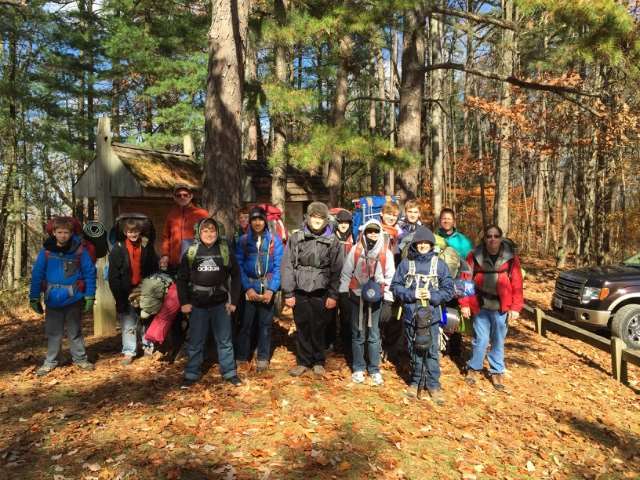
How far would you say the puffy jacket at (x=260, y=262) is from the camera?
5406 mm

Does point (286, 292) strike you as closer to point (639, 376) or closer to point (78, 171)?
point (639, 376)

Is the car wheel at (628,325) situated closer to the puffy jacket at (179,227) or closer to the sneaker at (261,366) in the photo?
the sneaker at (261,366)

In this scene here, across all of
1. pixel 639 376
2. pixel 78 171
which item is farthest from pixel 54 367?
pixel 78 171

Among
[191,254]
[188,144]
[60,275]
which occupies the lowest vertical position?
[60,275]

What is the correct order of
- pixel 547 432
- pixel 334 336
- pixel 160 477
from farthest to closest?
pixel 334 336 < pixel 547 432 < pixel 160 477

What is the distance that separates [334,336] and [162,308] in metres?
2.44

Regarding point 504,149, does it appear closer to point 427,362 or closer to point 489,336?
point 489,336

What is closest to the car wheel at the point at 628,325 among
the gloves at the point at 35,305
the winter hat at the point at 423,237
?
the winter hat at the point at 423,237

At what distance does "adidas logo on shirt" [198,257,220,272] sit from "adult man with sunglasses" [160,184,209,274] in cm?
97

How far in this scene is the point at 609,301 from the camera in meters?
7.75

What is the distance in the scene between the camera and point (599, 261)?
14078mm

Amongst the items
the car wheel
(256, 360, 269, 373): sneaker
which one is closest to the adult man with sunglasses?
(256, 360, 269, 373): sneaker

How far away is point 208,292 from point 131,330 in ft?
5.76

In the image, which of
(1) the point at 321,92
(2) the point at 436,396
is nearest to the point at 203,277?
(2) the point at 436,396
